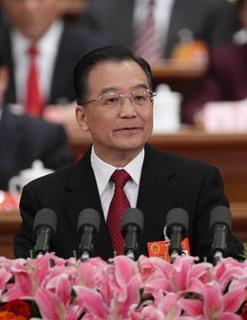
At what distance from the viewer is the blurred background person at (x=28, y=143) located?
14.6ft

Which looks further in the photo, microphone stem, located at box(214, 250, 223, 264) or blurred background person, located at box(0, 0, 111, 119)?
blurred background person, located at box(0, 0, 111, 119)

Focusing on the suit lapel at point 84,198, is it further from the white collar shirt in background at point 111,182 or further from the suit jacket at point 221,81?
the suit jacket at point 221,81

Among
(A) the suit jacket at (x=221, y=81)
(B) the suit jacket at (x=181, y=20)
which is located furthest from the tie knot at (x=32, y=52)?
(B) the suit jacket at (x=181, y=20)

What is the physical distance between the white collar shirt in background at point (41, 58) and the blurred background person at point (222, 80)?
25.6 inches

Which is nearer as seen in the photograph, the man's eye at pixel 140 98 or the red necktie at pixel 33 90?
the man's eye at pixel 140 98

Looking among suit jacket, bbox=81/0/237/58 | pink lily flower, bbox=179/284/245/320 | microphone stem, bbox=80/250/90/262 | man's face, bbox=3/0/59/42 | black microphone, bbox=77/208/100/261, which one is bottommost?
pink lily flower, bbox=179/284/245/320

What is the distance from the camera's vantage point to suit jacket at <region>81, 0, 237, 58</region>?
6.77m

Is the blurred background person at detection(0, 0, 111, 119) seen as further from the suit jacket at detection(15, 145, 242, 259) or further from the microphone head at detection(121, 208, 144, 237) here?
the microphone head at detection(121, 208, 144, 237)

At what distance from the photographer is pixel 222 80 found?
6035 mm

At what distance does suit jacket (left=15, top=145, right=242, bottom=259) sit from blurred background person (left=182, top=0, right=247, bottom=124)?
3117mm

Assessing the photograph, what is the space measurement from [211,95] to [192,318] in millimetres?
3989

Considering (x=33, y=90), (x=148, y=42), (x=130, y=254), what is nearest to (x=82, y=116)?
(x=130, y=254)

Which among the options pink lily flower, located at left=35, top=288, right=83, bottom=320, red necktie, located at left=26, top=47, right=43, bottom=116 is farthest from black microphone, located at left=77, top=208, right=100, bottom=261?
red necktie, located at left=26, top=47, right=43, bottom=116

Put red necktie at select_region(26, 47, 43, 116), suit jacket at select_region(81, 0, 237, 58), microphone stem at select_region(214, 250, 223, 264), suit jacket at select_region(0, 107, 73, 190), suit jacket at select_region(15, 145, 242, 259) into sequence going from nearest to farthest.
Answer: microphone stem at select_region(214, 250, 223, 264)
suit jacket at select_region(15, 145, 242, 259)
suit jacket at select_region(0, 107, 73, 190)
red necktie at select_region(26, 47, 43, 116)
suit jacket at select_region(81, 0, 237, 58)
